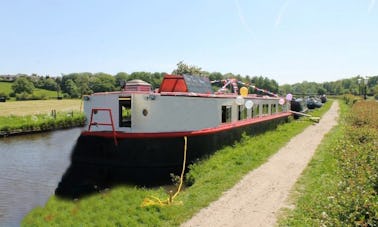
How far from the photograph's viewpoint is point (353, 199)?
6.25m

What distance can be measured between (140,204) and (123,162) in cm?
363

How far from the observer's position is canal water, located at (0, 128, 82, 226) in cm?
1112

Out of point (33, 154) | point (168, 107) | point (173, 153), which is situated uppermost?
point (168, 107)

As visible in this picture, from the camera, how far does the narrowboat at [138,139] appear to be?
12836 mm

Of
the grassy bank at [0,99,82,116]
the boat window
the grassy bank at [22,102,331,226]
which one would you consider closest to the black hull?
the grassy bank at [22,102,331,226]

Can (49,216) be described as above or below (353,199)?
below

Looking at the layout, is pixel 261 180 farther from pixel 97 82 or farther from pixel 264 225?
pixel 97 82

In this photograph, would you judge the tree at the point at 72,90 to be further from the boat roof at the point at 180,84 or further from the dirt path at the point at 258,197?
the dirt path at the point at 258,197

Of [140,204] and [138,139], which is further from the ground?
[138,139]

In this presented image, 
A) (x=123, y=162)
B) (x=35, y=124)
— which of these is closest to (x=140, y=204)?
(x=123, y=162)

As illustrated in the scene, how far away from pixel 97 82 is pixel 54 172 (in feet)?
293

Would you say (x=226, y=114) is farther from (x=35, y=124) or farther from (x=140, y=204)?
(x=35, y=124)

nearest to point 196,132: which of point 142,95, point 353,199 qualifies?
point 142,95

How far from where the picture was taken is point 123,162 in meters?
12.8
